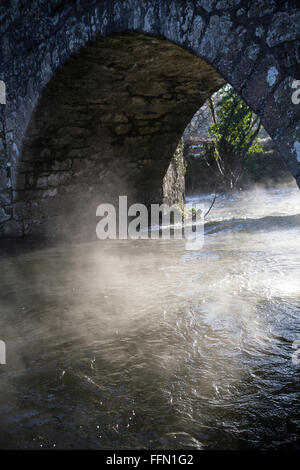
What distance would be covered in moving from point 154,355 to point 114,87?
112 inches

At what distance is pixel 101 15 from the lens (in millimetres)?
2867

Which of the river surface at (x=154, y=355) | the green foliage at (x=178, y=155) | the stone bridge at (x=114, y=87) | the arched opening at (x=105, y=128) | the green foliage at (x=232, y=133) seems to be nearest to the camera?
the river surface at (x=154, y=355)

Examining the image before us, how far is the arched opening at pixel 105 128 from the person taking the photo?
11.2ft

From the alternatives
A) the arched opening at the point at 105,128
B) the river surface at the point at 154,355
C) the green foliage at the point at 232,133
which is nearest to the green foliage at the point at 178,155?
the arched opening at the point at 105,128

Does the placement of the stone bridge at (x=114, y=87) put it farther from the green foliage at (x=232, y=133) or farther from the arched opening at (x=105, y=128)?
the green foliage at (x=232, y=133)

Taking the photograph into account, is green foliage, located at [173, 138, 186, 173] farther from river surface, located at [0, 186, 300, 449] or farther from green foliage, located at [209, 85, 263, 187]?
green foliage, located at [209, 85, 263, 187]

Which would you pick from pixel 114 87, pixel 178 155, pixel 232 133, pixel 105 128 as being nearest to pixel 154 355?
pixel 114 87

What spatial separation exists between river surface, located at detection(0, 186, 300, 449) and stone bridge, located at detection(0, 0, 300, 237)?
0.86 metres

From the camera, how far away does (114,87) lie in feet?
12.5

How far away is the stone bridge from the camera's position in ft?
5.94

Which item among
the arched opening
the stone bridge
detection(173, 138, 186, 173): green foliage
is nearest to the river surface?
the stone bridge

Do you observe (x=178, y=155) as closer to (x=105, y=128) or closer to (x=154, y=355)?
(x=105, y=128)

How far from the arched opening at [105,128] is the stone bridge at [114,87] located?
0.5 inches

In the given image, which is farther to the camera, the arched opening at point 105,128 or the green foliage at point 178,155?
the green foliage at point 178,155
